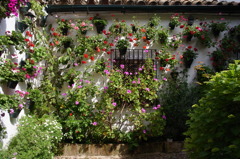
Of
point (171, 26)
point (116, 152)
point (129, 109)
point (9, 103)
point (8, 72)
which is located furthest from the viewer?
point (171, 26)

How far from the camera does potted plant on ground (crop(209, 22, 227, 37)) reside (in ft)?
18.2

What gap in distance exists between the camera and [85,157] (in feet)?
15.7

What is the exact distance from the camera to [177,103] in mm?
5117

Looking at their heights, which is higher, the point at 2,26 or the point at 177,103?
the point at 2,26

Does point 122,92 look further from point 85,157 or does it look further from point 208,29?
point 208,29

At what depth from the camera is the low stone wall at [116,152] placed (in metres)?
4.80

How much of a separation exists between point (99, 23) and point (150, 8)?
4.21 ft

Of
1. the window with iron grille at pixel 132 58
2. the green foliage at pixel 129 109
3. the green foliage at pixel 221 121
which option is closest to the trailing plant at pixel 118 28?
the window with iron grille at pixel 132 58

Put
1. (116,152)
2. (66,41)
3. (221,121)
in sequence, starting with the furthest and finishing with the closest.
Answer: (66,41), (116,152), (221,121)

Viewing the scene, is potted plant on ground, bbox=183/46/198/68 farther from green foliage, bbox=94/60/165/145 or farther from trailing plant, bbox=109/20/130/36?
trailing plant, bbox=109/20/130/36

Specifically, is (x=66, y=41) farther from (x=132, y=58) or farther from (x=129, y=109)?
(x=129, y=109)

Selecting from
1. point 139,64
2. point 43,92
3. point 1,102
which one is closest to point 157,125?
point 139,64

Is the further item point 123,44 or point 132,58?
→ point 132,58

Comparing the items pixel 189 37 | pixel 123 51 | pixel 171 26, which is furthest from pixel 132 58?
pixel 189 37
